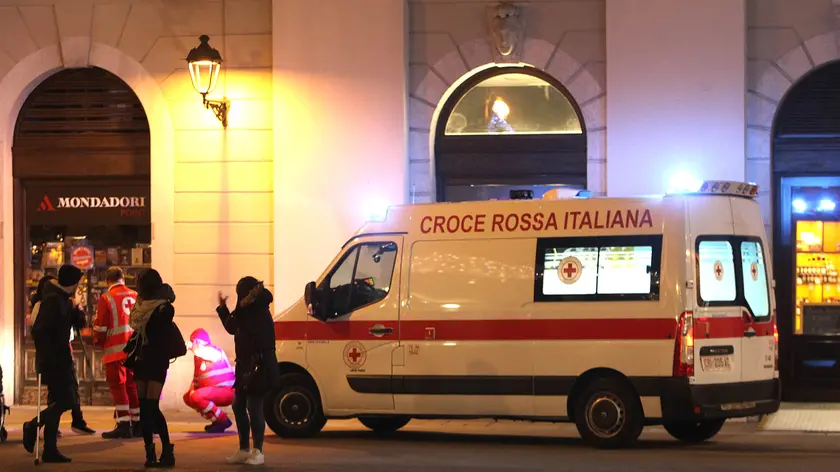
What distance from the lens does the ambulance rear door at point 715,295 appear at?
1067 cm

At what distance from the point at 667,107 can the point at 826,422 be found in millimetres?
3994

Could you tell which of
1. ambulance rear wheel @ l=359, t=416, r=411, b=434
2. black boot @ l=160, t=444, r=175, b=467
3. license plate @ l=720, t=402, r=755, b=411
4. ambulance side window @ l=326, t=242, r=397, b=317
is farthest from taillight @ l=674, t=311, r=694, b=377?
black boot @ l=160, t=444, r=175, b=467

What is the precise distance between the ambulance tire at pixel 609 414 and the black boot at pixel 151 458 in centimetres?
365

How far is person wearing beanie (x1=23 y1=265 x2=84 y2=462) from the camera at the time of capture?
10820 mm

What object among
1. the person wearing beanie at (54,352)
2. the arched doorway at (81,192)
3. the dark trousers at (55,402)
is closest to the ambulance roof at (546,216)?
the person wearing beanie at (54,352)

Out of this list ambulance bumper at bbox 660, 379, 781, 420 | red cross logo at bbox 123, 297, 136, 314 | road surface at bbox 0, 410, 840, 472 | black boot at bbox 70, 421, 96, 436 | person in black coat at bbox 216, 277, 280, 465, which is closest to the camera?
road surface at bbox 0, 410, 840, 472

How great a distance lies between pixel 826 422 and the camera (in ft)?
42.9

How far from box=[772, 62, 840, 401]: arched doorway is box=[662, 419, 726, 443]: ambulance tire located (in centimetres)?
337

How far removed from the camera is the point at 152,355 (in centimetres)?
1015

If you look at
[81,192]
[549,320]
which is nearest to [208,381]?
[549,320]

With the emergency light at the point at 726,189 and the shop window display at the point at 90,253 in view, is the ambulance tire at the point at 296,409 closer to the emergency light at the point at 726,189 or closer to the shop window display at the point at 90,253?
the emergency light at the point at 726,189

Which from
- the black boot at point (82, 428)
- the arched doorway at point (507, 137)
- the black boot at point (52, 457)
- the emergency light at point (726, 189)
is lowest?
the black boot at point (82, 428)

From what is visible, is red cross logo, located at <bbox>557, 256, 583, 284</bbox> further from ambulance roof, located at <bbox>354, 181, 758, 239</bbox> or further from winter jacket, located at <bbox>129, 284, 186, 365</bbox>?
winter jacket, located at <bbox>129, 284, 186, 365</bbox>

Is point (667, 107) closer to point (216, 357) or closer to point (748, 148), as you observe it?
point (748, 148)
